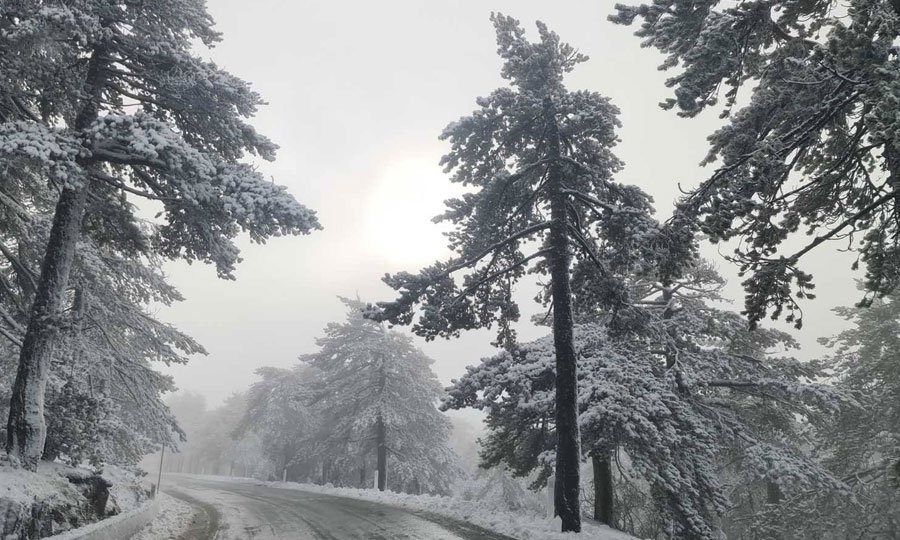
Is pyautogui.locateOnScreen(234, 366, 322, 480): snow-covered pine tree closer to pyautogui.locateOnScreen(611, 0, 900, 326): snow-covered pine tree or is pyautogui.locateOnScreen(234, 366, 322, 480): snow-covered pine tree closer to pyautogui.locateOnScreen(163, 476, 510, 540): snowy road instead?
pyautogui.locateOnScreen(163, 476, 510, 540): snowy road

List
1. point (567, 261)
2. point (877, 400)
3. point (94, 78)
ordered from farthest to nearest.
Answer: point (877, 400) → point (567, 261) → point (94, 78)

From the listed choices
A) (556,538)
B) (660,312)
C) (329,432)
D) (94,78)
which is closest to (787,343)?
(660,312)

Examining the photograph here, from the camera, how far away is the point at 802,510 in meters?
14.6

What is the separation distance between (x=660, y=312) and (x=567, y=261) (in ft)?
18.9

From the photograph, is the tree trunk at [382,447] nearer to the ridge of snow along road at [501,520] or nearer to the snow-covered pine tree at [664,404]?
the ridge of snow along road at [501,520]

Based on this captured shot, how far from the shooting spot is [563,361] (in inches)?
407

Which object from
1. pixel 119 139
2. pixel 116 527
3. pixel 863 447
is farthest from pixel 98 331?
pixel 863 447

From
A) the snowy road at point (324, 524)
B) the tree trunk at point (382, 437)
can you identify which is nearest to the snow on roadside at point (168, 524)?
the snowy road at point (324, 524)

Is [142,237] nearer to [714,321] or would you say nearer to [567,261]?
[567,261]

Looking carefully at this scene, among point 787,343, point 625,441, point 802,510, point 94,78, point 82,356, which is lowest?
point 802,510

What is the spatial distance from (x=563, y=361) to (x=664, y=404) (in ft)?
9.42

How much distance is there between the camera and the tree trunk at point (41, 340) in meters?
8.16

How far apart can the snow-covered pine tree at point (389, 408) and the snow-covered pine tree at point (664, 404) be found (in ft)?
48.8

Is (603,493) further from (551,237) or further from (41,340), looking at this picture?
(41,340)
